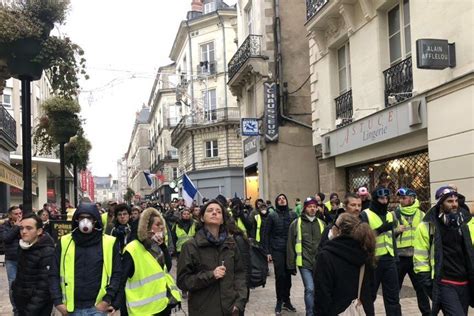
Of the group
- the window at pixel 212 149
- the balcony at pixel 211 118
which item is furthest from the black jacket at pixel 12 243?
the window at pixel 212 149

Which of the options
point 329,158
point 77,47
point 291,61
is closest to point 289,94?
point 291,61

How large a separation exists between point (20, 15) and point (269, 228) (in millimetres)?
4698

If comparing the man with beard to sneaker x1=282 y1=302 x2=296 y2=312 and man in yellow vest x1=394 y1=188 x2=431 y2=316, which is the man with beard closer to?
sneaker x1=282 y1=302 x2=296 y2=312

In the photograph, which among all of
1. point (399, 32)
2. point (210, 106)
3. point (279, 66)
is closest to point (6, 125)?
point (279, 66)

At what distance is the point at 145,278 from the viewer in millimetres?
5059

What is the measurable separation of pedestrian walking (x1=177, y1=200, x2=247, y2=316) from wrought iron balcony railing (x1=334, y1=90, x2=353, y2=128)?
10576 mm

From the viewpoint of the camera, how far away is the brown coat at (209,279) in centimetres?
451

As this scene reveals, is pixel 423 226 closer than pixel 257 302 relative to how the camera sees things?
Yes

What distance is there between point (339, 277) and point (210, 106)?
40.8 m

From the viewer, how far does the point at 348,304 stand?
4.35 metres

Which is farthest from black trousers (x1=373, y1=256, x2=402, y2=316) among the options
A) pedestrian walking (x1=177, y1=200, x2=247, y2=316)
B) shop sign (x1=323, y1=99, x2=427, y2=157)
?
shop sign (x1=323, y1=99, x2=427, y2=157)

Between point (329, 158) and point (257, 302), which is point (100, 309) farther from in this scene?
point (329, 158)

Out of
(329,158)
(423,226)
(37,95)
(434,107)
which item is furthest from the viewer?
(37,95)

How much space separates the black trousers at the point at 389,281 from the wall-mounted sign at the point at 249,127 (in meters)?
13.9
